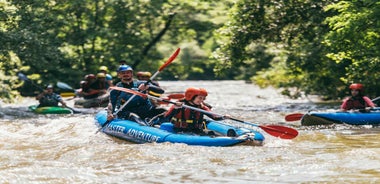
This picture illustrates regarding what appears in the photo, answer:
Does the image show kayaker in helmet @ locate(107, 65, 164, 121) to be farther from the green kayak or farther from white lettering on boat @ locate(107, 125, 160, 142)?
the green kayak

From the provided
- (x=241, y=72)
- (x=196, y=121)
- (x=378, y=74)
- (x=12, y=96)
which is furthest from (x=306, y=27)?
(x=241, y=72)

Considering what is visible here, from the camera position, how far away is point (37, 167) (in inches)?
320

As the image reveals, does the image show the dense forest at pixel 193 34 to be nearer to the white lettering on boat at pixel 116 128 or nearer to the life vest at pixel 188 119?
the life vest at pixel 188 119

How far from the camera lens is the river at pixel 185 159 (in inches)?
294

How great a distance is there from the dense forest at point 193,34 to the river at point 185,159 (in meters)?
3.17

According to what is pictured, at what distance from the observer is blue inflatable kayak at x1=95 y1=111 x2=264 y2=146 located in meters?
9.32

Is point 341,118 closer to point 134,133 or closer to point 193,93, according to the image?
point 193,93

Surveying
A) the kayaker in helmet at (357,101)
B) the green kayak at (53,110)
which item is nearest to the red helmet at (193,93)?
the kayaker in helmet at (357,101)

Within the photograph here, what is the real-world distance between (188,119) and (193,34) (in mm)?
17547

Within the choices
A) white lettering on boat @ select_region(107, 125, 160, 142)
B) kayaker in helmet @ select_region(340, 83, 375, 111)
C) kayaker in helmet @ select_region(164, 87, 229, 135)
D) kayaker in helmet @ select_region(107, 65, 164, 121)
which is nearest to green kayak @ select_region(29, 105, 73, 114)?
kayaker in helmet @ select_region(107, 65, 164, 121)

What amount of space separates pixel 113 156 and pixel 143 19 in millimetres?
17380

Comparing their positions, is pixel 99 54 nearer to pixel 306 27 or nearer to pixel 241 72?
pixel 306 27

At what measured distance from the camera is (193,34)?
89.9 feet

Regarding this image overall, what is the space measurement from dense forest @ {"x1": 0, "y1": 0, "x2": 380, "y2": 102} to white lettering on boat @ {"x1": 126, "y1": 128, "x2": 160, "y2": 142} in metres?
5.61
